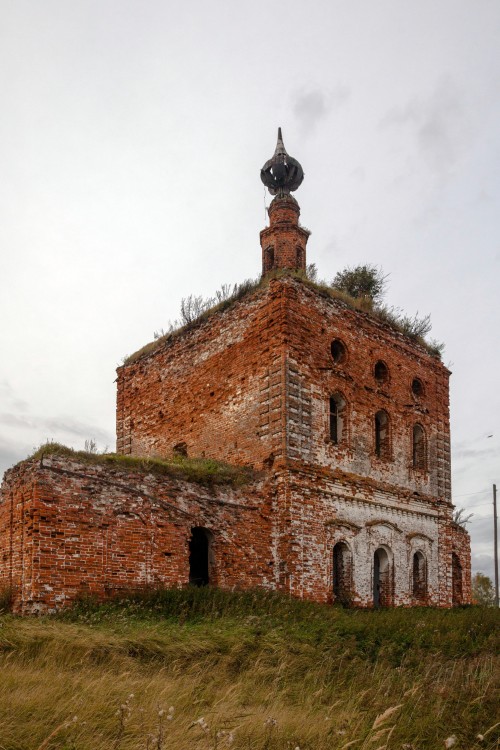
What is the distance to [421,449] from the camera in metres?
18.9

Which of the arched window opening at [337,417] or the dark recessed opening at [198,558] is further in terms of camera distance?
the arched window opening at [337,417]

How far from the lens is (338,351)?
1691 cm

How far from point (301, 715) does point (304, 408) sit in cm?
942

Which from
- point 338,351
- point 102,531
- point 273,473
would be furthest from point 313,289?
point 102,531

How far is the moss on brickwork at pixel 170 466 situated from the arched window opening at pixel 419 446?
255 inches

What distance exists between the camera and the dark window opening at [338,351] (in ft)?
55.0

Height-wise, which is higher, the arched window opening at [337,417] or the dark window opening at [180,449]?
the arched window opening at [337,417]

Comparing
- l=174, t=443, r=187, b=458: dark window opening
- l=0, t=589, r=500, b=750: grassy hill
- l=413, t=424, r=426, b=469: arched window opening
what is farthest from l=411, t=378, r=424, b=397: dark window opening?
l=0, t=589, r=500, b=750: grassy hill

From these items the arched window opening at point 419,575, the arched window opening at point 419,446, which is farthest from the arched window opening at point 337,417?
the arched window opening at point 419,575

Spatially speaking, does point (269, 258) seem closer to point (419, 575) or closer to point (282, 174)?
point (282, 174)

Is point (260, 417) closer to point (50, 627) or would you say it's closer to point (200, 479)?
Result: point (200, 479)

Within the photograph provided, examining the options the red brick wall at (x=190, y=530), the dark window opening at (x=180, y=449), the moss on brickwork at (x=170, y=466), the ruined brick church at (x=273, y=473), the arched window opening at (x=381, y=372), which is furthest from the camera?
the arched window opening at (x=381, y=372)

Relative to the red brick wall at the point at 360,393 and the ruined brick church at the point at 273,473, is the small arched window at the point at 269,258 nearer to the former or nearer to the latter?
the ruined brick church at the point at 273,473

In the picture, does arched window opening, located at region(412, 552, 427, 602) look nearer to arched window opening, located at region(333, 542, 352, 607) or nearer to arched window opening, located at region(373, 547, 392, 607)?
arched window opening, located at region(373, 547, 392, 607)
